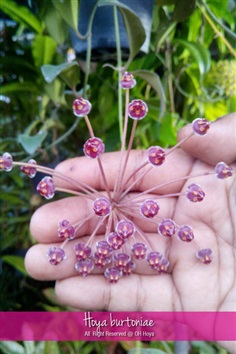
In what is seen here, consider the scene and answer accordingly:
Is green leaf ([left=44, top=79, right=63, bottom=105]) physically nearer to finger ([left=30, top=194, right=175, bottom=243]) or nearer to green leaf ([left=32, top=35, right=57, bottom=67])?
A: green leaf ([left=32, top=35, right=57, bottom=67])

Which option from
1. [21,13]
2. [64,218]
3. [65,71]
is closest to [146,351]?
[64,218]

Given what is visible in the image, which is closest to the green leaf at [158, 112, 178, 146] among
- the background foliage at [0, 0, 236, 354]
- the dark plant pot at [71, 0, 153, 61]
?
the background foliage at [0, 0, 236, 354]

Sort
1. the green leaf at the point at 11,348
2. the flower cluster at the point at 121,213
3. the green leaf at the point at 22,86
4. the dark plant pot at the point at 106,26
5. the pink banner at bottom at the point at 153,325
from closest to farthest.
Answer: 1. the flower cluster at the point at 121,213
2. the pink banner at bottom at the point at 153,325
3. the dark plant pot at the point at 106,26
4. the green leaf at the point at 11,348
5. the green leaf at the point at 22,86

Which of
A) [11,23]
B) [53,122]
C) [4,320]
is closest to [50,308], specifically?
[4,320]

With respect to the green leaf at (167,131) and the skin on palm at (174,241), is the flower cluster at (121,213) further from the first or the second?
the green leaf at (167,131)

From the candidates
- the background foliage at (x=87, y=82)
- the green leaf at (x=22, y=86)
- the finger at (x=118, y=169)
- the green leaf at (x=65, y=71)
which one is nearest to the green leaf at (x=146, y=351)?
the background foliage at (x=87, y=82)

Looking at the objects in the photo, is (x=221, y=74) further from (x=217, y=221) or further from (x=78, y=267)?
(x=78, y=267)

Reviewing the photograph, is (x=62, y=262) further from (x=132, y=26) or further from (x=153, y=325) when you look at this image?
(x=132, y=26)
